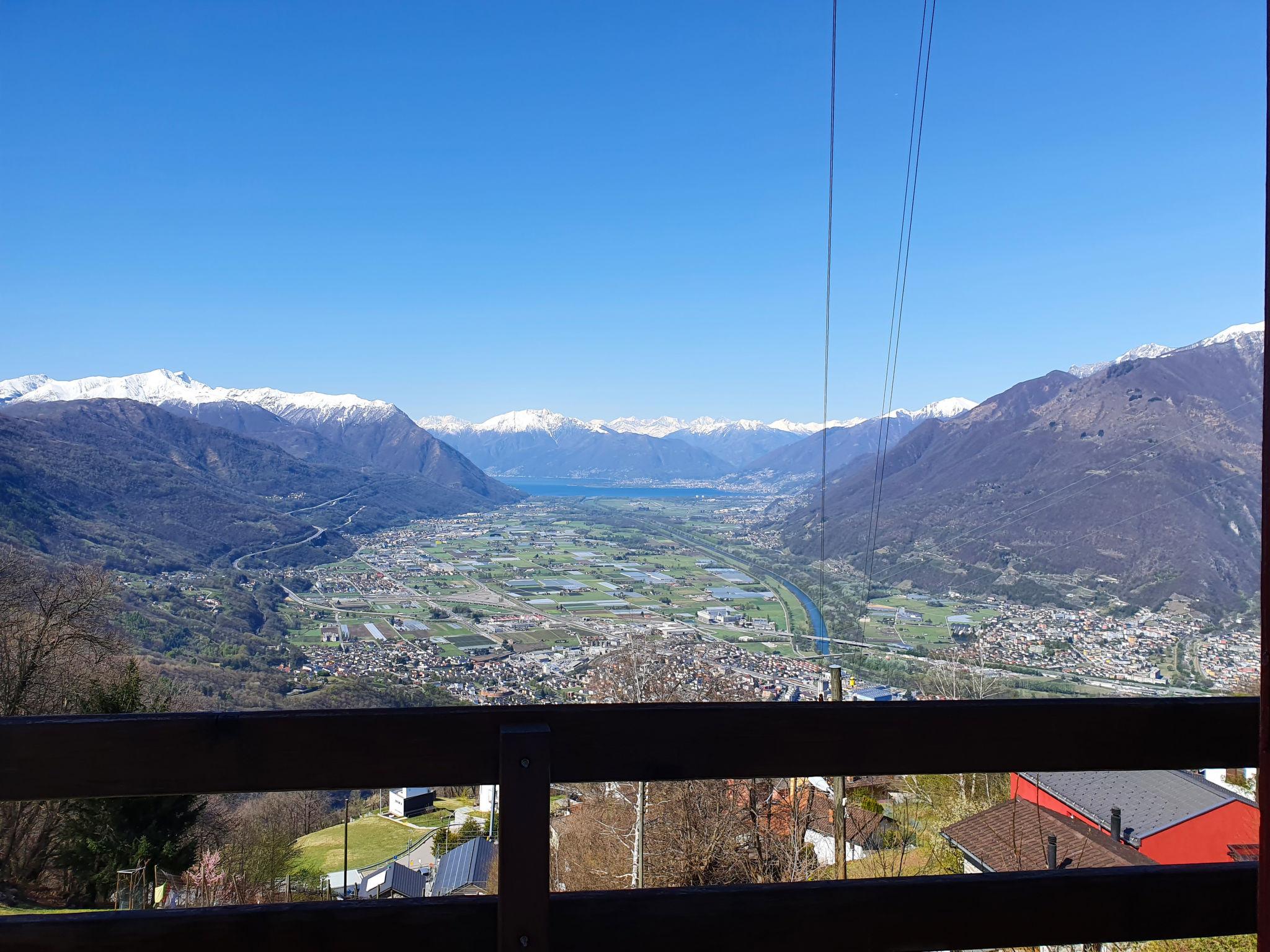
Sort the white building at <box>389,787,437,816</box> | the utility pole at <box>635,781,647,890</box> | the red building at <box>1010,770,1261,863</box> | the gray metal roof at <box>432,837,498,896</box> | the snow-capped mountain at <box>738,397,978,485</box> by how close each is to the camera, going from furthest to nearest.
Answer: the snow-capped mountain at <box>738,397,978,485</box>, the white building at <box>389,787,437,816</box>, the gray metal roof at <box>432,837,498,896</box>, the utility pole at <box>635,781,647,890</box>, the red building at <box>1010,770,1261,863</box>

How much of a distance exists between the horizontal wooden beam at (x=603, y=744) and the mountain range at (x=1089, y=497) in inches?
711

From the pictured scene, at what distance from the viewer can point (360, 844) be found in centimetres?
1269

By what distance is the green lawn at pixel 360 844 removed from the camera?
1178 cm

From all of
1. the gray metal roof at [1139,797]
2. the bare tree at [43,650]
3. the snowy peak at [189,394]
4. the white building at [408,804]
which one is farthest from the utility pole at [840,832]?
the snowy peak at [189,394]

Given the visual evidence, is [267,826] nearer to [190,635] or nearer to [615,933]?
[615,933]

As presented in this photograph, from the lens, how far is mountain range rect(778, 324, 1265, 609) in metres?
22.3

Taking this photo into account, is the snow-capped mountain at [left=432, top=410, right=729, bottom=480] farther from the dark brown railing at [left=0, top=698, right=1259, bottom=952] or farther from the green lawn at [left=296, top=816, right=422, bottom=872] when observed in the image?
the dark brown railing at [left=0, top=698, right=1259, bottom=952]

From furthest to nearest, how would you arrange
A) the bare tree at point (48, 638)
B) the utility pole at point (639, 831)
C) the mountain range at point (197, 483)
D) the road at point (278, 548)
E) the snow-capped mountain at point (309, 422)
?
the snow-capped mountain at point (309, 422) → the road at point (278, 548) → the mountain range at point (197, 483) → the bare tree at point (48, 638) → the utility pole at point (639, 831)

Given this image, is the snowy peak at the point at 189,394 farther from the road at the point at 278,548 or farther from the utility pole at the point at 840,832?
the utility pole at the point at 840,832

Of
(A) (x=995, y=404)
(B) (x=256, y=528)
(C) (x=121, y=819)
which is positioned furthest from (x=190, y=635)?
(A) (x=995, y=404)

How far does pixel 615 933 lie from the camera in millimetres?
1170

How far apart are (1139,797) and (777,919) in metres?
7.80

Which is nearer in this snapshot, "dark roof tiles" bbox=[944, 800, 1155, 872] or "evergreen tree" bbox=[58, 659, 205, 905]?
"dark roof tiles" bbox=[944, 800, 1155, 872]

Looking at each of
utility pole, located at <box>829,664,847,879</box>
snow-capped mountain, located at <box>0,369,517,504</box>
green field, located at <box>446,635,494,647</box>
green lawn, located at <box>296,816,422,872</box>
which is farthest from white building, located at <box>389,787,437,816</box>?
snow-capped mountain, located at <box>0,369,517,504</box>
